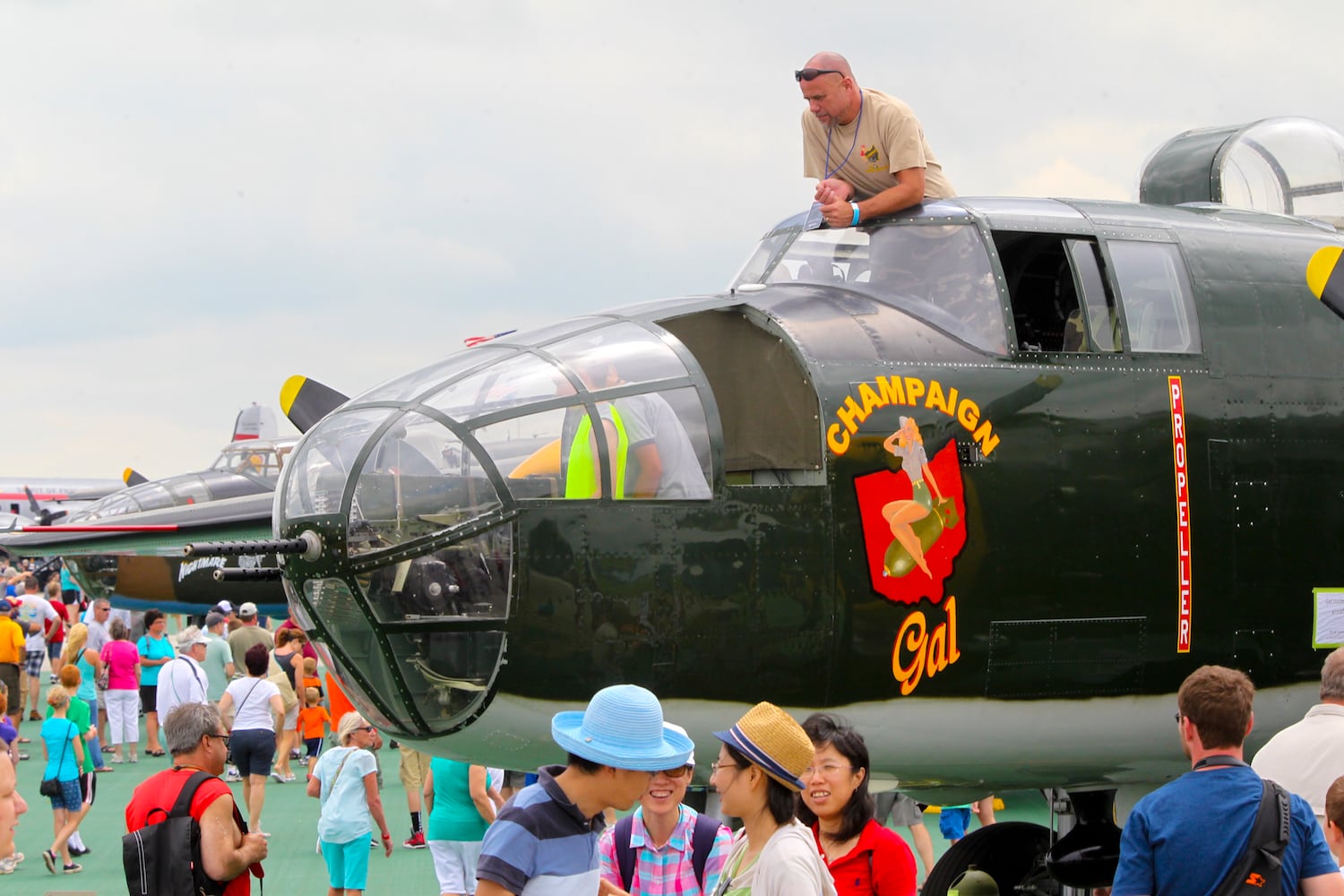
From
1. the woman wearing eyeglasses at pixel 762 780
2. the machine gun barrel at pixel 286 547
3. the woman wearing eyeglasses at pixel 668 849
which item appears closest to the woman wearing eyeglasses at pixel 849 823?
the woman wearing eyeglasses at pixel 668 849

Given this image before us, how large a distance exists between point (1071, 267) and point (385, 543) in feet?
11.6

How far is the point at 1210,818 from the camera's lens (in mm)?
4422

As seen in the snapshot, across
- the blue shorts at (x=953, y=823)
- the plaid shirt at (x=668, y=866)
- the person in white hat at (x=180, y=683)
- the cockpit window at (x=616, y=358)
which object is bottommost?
the blue shorts at (x=953, y=823)

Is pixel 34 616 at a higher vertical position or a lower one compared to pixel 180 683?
higher

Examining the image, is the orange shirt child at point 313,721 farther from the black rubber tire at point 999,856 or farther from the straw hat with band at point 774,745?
the straw hat with band at point 774,745

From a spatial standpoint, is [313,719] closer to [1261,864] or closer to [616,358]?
[616,358]

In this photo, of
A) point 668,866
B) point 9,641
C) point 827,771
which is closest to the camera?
point 827,771

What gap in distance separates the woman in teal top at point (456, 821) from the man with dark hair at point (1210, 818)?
5.37 metres

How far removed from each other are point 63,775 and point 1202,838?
427 inches

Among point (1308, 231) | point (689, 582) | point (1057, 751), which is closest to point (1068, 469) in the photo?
point (1057, 751)

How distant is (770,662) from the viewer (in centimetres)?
630

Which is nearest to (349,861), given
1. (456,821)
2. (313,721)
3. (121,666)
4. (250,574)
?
(456,821)

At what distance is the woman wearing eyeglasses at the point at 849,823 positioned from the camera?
507cm

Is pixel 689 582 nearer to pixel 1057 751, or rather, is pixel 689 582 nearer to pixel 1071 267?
pixel 1057 751
